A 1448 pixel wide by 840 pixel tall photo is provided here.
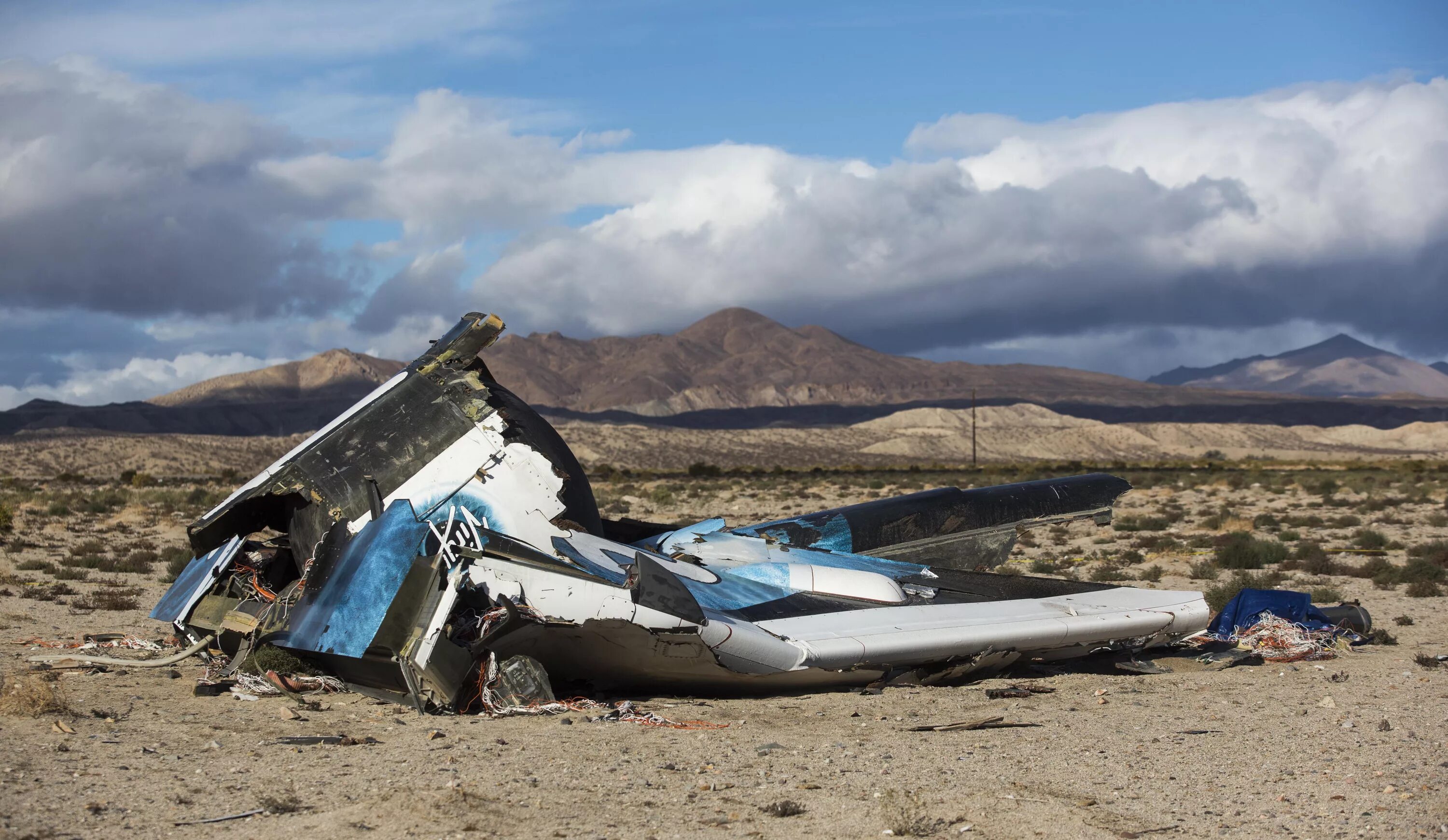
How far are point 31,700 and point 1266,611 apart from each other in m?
11.9

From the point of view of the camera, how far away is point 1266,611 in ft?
42.3

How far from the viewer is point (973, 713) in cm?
934

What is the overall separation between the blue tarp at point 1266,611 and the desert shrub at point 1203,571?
6.86 m

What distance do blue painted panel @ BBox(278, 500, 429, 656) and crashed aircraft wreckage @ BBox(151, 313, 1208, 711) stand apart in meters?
0.02

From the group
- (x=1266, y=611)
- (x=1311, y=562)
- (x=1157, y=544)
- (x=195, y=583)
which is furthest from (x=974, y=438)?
(x=195, y=583)

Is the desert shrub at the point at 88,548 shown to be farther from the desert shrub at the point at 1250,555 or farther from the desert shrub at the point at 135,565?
the desert shrub at the point at 1250,555

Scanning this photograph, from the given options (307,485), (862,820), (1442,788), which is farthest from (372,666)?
(1442,788)

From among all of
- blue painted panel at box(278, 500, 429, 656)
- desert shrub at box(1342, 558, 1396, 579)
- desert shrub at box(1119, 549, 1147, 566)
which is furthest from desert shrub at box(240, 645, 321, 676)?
desert shrub at box(1342, 558, 1396, 579)

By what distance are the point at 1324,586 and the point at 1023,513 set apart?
26.4 ft

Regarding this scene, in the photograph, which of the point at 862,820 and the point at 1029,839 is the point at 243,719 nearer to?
the point at 862,820

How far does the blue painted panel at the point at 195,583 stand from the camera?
1030 centimetres

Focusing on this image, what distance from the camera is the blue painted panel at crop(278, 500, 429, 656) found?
8.55 meters

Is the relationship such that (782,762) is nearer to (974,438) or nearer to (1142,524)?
(1142,524)

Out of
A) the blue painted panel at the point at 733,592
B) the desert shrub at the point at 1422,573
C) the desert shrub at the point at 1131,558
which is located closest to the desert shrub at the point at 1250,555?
the desert shrub at the point at 1131,558
